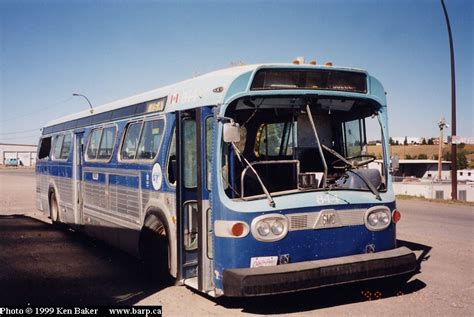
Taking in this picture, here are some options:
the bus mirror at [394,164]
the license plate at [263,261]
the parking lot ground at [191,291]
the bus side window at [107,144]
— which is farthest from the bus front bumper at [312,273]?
the bus side window at [107,144]

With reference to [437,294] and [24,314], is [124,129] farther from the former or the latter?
[437,294]

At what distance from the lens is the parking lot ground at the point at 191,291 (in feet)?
19.8

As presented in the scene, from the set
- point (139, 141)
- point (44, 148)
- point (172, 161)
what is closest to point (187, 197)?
point (172, 161)

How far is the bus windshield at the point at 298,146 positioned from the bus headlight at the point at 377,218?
240 millimetres

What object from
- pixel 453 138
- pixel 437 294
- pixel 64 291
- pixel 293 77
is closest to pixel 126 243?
pixel 64 291

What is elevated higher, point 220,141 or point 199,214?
point 220,141

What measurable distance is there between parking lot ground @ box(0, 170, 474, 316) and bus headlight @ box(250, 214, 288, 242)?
105cm

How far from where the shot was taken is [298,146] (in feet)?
20.9

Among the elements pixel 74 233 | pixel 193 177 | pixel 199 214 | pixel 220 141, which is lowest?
pixel 74 233

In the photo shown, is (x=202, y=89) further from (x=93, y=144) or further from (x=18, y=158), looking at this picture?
(x=18, y=158)

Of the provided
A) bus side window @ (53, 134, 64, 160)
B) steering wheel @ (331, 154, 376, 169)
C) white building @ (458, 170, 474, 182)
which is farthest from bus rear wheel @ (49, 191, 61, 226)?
white building @ (458, 170, 474, 182)

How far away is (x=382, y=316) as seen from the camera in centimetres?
568

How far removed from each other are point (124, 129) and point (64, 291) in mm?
3076

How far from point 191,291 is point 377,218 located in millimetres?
2790
